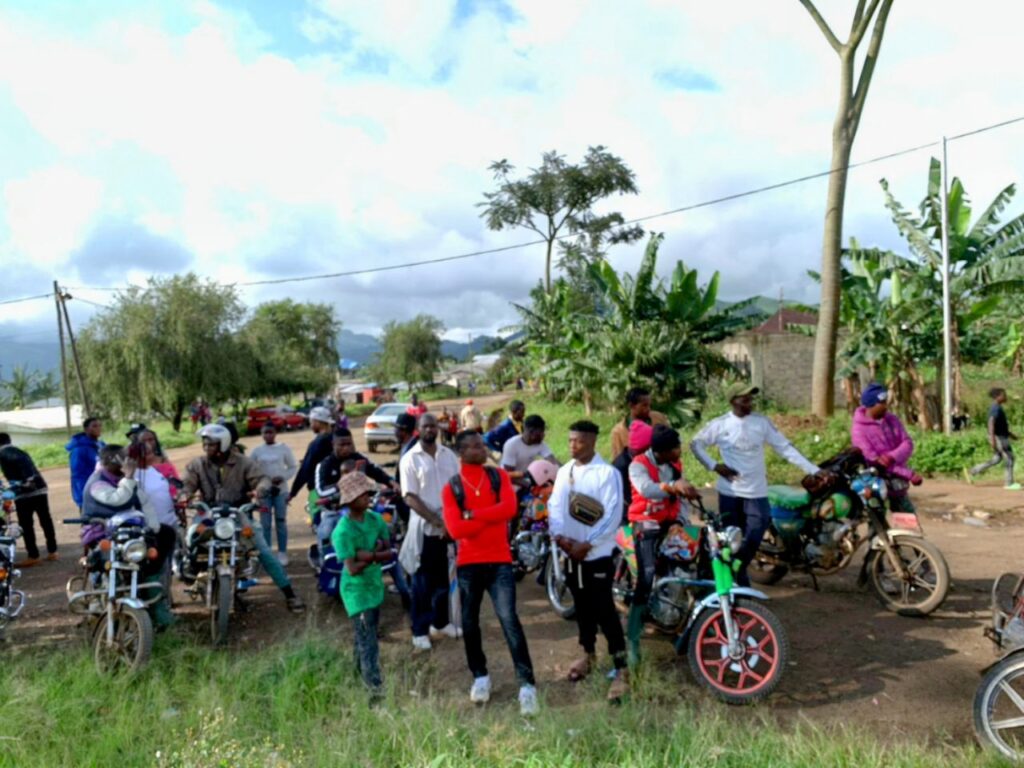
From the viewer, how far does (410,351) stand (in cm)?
6906

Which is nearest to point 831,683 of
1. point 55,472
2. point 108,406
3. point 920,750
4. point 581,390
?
point 920,750

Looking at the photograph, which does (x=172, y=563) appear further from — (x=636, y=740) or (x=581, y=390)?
(x=581, y=390)

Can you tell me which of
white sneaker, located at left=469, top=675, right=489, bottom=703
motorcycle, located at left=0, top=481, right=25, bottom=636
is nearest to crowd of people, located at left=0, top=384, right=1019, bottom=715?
white sneaker, located at left=469, top=675, right=489, bottom=703

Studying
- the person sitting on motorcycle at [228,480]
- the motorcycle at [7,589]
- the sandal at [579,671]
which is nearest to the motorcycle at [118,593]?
the motorcycle at [7,589]

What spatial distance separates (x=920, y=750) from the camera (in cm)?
364

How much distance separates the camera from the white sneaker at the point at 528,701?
14.0ft

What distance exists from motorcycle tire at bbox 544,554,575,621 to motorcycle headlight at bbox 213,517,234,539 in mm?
2499

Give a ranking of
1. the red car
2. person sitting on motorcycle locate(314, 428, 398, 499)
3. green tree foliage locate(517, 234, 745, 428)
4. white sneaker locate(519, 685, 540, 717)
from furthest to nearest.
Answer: the red car < green tree foliage locate(517, 234, 745, 428) < person sitting on motorcycle locate(314, 428, 398, 499) < white sneaker locate(519, 685, 540, 717)

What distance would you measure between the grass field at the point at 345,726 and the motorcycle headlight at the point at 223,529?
901mm

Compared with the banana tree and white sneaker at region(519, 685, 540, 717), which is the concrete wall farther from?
white sneaker at region(519, 685, 540, 717)

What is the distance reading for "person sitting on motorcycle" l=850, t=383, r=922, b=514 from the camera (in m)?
6.13

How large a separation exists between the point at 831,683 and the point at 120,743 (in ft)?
13.4

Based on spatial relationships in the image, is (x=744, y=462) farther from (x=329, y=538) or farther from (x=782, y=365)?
(x=782, y=365)

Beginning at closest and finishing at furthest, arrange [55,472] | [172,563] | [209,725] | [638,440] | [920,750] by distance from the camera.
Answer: [920,750] < [209,725] < [638,440] < [172,563] < [55,472]
